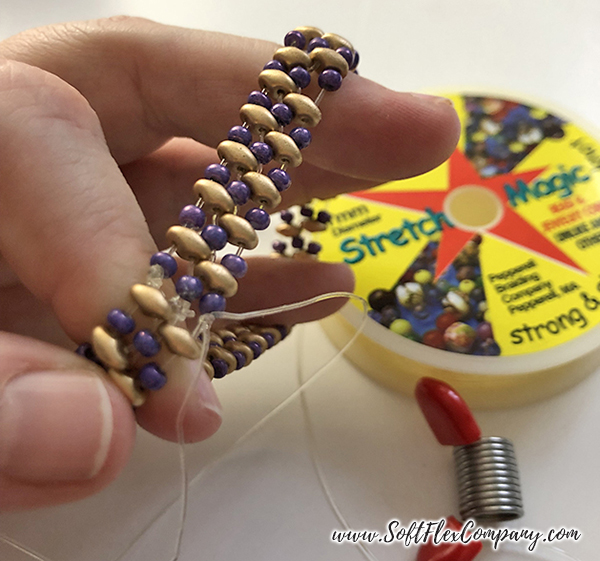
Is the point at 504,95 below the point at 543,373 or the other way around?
the other way around

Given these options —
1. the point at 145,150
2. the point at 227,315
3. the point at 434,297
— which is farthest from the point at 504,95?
the point at 227,315

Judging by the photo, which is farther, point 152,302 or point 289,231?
point 289,231

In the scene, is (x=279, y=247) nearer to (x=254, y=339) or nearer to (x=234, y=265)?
(x=254, y=339)

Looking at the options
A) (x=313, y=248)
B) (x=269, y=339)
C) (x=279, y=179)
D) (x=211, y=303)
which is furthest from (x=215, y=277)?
(x=313, y=248)

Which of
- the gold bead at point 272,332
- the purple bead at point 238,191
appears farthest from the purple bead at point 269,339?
the purple bead at point 238,191

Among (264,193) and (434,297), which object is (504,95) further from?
(264,193)

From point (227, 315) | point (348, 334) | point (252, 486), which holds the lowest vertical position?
point (252, 486)
